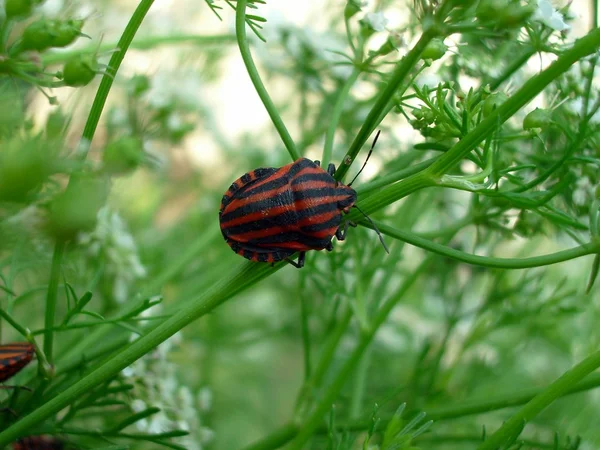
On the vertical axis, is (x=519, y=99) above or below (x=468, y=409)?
above

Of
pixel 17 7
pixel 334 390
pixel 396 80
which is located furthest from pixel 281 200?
pixel 17 7

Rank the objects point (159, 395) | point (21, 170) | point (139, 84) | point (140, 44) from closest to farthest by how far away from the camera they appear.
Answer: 1. point (21, 170)
2. point (159, 395)
3. point (139, 84)
4. point (140, 44)

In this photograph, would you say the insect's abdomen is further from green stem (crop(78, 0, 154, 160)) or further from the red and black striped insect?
the red and black striped insect

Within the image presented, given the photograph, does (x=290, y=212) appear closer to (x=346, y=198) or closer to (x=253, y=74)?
(x=346, y=198)

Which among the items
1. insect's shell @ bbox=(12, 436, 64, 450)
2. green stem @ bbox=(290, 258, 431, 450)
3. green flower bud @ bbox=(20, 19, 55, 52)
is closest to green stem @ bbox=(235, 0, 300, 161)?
green flower bud @ bbox=(20, 19, 55, 52)

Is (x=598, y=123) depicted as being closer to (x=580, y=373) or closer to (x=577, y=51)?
(x=577, y=51)
